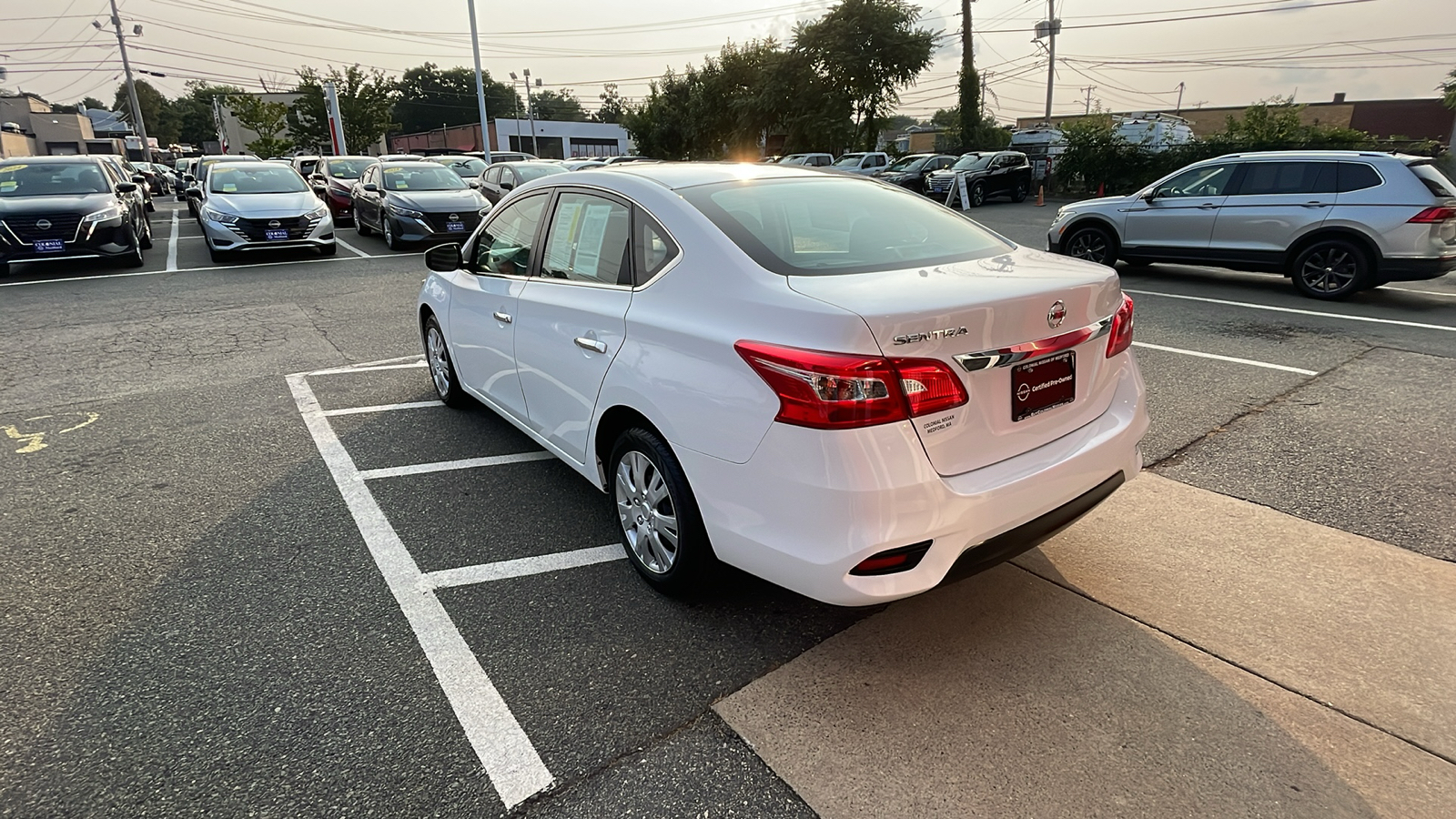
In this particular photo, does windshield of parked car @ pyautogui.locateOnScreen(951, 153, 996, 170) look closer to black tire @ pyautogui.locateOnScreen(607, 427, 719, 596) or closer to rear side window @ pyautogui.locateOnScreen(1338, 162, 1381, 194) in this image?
rear side window @ pyautogui.locateOnScreen(1338, 162, 1381, 194)

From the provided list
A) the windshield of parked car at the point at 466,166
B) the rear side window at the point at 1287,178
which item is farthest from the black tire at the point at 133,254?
the rear side window at the point at 1287,178

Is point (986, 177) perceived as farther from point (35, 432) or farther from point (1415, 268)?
point (35, 432)

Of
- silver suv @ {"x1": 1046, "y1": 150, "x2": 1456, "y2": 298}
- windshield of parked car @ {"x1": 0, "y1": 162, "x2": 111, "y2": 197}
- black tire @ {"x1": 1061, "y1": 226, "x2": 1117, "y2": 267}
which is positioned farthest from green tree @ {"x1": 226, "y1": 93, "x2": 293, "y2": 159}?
silver suv @ {"x1": 1046, "y1": 150, "x2": 1456, "y2": 298}

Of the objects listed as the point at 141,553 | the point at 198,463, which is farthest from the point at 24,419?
the point at 141,553

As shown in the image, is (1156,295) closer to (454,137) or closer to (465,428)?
(465,428)

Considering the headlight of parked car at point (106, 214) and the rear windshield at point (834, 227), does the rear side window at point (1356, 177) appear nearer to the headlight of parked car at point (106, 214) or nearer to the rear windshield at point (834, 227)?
the rear windshield at point (834, 227)

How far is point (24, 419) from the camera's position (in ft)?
17.0

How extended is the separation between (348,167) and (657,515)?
19.5 metres

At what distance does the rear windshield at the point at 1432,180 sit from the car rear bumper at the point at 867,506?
854 centimetres

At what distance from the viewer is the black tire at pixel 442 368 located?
199 inches

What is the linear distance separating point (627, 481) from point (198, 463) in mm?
2980

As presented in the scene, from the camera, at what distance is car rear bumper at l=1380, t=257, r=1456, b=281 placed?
803 cm

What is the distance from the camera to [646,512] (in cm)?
299

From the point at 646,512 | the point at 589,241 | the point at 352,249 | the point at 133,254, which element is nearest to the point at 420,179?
the point at 352,249
